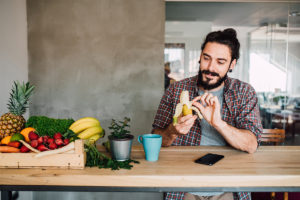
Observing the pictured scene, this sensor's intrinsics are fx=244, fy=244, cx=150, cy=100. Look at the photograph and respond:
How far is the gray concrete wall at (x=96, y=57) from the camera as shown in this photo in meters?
3.01

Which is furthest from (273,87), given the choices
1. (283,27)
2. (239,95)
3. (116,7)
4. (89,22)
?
(89,22)

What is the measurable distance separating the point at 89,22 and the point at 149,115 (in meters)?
1.38

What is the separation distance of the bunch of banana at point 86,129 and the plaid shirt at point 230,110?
0.61 meters

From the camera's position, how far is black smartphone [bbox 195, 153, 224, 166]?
1227mm

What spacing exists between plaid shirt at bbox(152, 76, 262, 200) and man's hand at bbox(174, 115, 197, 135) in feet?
1.28

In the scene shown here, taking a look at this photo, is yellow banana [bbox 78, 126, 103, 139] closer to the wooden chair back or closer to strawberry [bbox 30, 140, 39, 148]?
strawberry [bbox 30, 140, 39, 148]

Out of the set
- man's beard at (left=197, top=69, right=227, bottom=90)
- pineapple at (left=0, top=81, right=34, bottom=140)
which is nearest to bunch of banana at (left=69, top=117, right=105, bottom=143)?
pineapple at (left=0, top=81, right=34, bottom=140)

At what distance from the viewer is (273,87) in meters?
3.70

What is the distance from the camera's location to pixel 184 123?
1356mm

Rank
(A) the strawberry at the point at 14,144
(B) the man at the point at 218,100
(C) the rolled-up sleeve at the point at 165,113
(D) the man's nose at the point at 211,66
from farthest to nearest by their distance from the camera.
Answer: (C) the rolled-up sleeve at the point at 165,113, (D) the man's nose at the point at 211,66, (B) the man at the point at 218,100, (A) the strawberry at the point at 14,144

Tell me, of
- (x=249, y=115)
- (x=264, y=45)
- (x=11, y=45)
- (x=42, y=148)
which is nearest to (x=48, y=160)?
(x=42, y=148)

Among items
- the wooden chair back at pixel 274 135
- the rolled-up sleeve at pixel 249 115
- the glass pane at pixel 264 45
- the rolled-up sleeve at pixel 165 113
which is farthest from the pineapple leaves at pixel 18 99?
the glass pane at pixel 264 45

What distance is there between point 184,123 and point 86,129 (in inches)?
21.1

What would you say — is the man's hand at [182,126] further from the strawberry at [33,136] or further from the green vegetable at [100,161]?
the strawberry at [33,136]
